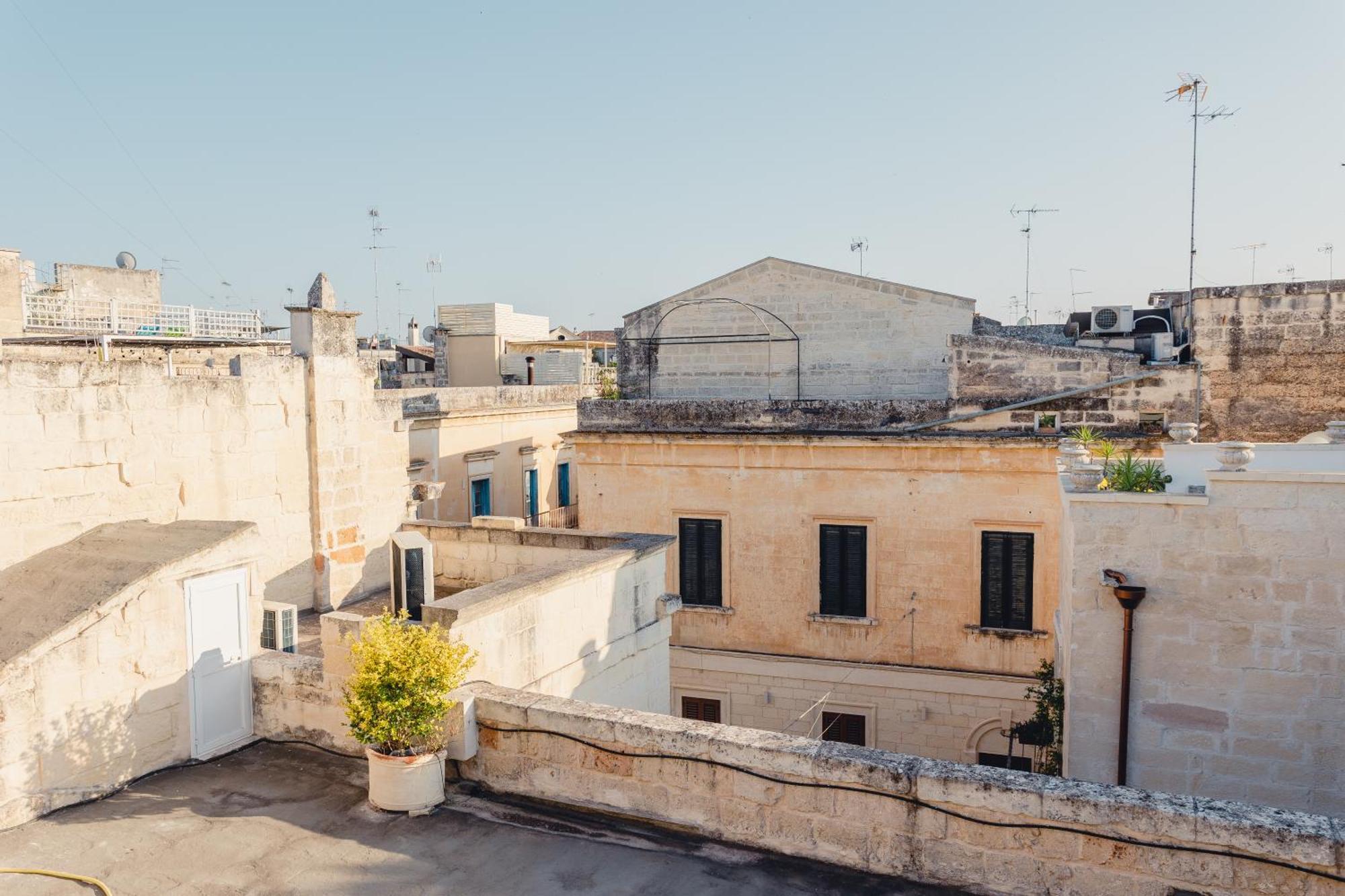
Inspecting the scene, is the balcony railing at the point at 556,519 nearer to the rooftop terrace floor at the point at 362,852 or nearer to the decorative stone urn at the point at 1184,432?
the decorative stone urn at the point at 1184,432

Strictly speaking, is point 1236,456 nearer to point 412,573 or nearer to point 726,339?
point 412,573

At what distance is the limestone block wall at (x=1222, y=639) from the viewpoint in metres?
7.42

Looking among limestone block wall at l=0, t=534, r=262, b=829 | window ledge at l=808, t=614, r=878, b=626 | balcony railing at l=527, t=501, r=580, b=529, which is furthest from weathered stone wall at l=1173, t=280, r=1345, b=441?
balcony railing at l=527, t=501, r=580, b=529

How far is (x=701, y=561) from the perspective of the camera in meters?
14.8

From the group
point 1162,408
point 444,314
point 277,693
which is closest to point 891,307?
point 1162,408

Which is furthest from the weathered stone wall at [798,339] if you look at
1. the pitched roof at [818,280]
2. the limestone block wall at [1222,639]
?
the limestone block wall at [1222,639]

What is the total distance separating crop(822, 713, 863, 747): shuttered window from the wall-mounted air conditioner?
317 inches

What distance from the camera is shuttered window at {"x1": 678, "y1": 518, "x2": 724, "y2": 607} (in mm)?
14656

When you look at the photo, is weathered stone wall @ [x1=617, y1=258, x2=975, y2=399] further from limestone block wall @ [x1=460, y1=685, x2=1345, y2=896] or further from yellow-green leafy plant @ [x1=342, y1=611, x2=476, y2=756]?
yellow-green leafy plant @ [x1=342, y1=611, x2=476, y2=756]

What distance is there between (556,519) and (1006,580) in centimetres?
1132

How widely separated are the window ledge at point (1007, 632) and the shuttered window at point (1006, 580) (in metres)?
0.06

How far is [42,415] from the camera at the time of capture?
262 inches

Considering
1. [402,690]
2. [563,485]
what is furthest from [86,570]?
[563,485]

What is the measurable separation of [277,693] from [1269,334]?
43.3 ft
